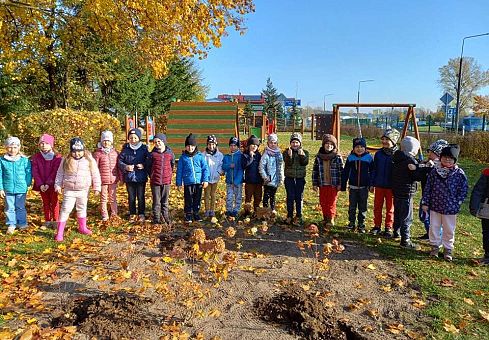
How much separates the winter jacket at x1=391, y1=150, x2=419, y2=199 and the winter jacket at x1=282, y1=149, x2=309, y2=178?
4.88 feet

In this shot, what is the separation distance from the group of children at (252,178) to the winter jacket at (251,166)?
0.7 inches

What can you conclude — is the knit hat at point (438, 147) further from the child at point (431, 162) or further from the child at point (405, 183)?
the child at point (405, 183)

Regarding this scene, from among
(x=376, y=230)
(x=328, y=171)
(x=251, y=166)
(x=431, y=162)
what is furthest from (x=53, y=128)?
(x=431, y=162)

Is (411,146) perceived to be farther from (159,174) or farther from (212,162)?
(159,174)

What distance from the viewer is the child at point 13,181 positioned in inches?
236

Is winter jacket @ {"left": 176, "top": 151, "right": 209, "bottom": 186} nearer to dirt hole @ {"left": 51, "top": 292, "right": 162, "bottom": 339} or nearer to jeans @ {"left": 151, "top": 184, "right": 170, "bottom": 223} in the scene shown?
jeans @ {"left": 151, "top": 184, "right": 170, "bottom": 223}

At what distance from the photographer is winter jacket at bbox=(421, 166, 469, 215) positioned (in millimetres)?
5227

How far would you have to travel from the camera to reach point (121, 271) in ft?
15.2

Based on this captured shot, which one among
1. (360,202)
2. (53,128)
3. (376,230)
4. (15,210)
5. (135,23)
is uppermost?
(135,23)

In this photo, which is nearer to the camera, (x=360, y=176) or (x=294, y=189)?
(x=360, y=176)

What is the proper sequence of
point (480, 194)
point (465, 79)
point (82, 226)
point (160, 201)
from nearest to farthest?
point (480, 194) → point (82, 226) → point (160, 201) → point (465, 79)

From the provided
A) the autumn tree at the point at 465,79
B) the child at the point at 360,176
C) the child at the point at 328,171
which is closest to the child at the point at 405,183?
the child at the point at 360,176

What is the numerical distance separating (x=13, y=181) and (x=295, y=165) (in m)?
4.63

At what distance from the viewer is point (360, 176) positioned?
6.34 metres
